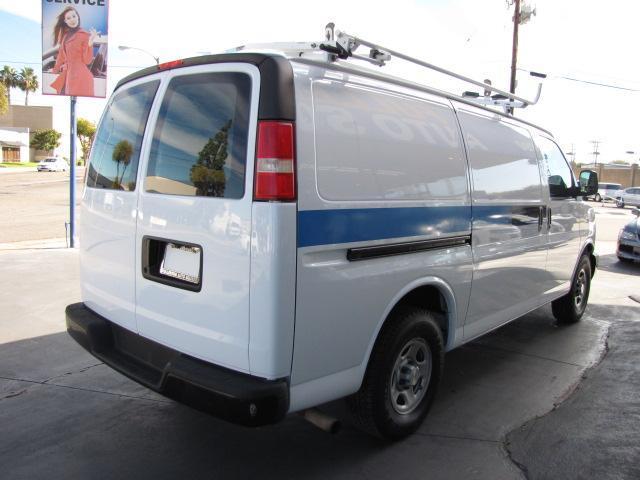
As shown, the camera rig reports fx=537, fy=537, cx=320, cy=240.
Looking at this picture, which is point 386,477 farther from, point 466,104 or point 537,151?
point 537,151

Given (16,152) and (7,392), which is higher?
(16,152)

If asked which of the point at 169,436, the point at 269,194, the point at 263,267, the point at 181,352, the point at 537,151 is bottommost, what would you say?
the point at 169,436

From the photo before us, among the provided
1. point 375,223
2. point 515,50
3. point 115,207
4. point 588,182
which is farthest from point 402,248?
point 515,50

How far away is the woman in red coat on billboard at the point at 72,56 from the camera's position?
30.2 feet

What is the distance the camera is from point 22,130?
7162 cm

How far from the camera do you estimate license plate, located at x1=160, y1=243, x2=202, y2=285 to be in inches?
106

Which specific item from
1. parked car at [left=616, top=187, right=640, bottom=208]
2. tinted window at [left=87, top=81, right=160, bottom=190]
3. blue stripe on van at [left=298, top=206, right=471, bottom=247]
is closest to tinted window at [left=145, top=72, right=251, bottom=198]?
tinted window at [left=87, top=81, right=160, bottom=190]

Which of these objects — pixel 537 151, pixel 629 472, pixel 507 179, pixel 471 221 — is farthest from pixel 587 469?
pixel 537 151

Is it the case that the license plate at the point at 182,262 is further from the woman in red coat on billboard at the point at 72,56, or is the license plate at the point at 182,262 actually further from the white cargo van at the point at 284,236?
the woman in red coat on billboard at the point at 72,56

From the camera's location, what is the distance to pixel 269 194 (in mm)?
2457

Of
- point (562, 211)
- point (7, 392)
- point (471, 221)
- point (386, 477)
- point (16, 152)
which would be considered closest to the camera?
point (386, 477)

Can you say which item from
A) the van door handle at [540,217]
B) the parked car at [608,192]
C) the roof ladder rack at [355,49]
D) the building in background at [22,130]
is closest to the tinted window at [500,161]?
the van door handle at [540,217]

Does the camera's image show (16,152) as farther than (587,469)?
Yes

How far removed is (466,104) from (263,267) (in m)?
2.27
